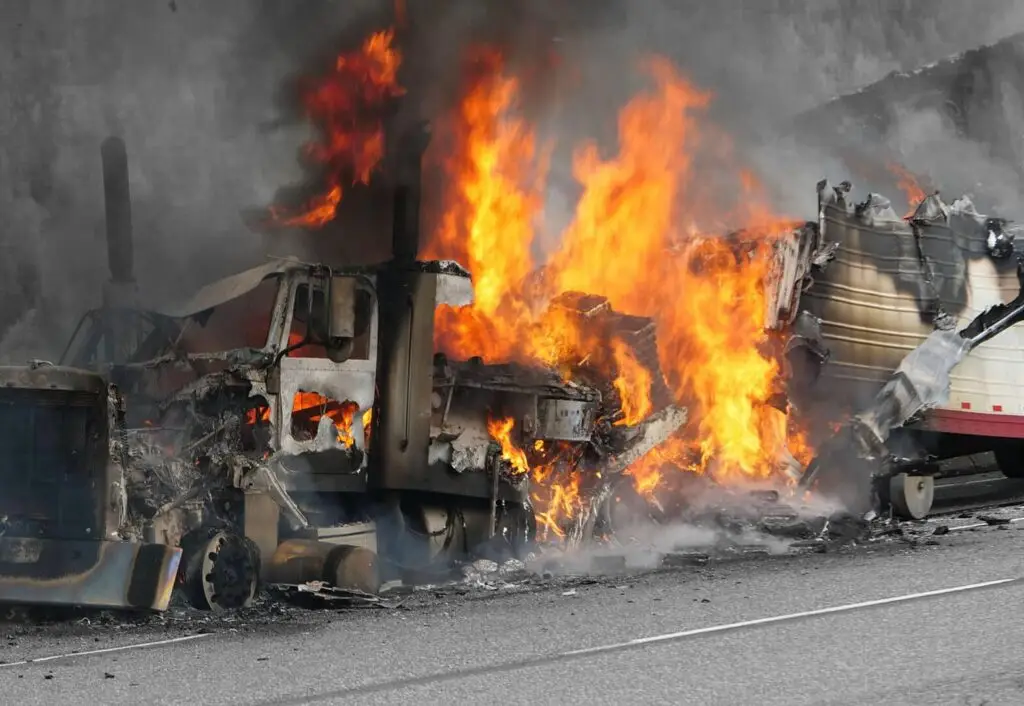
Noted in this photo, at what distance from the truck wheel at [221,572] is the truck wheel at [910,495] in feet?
23.8

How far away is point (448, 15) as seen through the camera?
17.1 metres

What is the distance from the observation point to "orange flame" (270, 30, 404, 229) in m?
15.6

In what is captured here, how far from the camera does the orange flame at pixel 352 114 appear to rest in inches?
616

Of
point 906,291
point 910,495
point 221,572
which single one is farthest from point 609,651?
point 906,291

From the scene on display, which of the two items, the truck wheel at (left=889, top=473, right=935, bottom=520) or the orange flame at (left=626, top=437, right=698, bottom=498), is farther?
the truck wheel at (left=889, top=473, right=935, bottom=520)

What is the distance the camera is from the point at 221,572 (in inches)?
357

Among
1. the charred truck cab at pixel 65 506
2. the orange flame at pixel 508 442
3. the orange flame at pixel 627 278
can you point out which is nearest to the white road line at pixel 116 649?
the charred truck cab at pixel 65 506

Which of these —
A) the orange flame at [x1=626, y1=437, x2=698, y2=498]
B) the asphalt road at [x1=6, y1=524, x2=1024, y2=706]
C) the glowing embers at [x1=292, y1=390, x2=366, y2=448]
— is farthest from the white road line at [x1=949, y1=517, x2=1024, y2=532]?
the glowing embers at [x1=292, y1=390, x2=366, y2=448]

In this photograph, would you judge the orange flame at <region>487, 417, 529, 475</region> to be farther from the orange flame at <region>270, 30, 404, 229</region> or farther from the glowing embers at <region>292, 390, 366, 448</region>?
the orange flame at <region>270, 30, 404, 229</region>

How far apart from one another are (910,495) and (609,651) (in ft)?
24.0

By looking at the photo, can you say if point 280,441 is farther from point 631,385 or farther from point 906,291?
point 906,291

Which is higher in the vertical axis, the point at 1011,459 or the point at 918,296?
the point at 918,296

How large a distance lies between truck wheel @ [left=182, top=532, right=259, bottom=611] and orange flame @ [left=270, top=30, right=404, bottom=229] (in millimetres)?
6821

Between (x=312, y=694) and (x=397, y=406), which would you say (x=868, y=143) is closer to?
(x=397, y=406)
